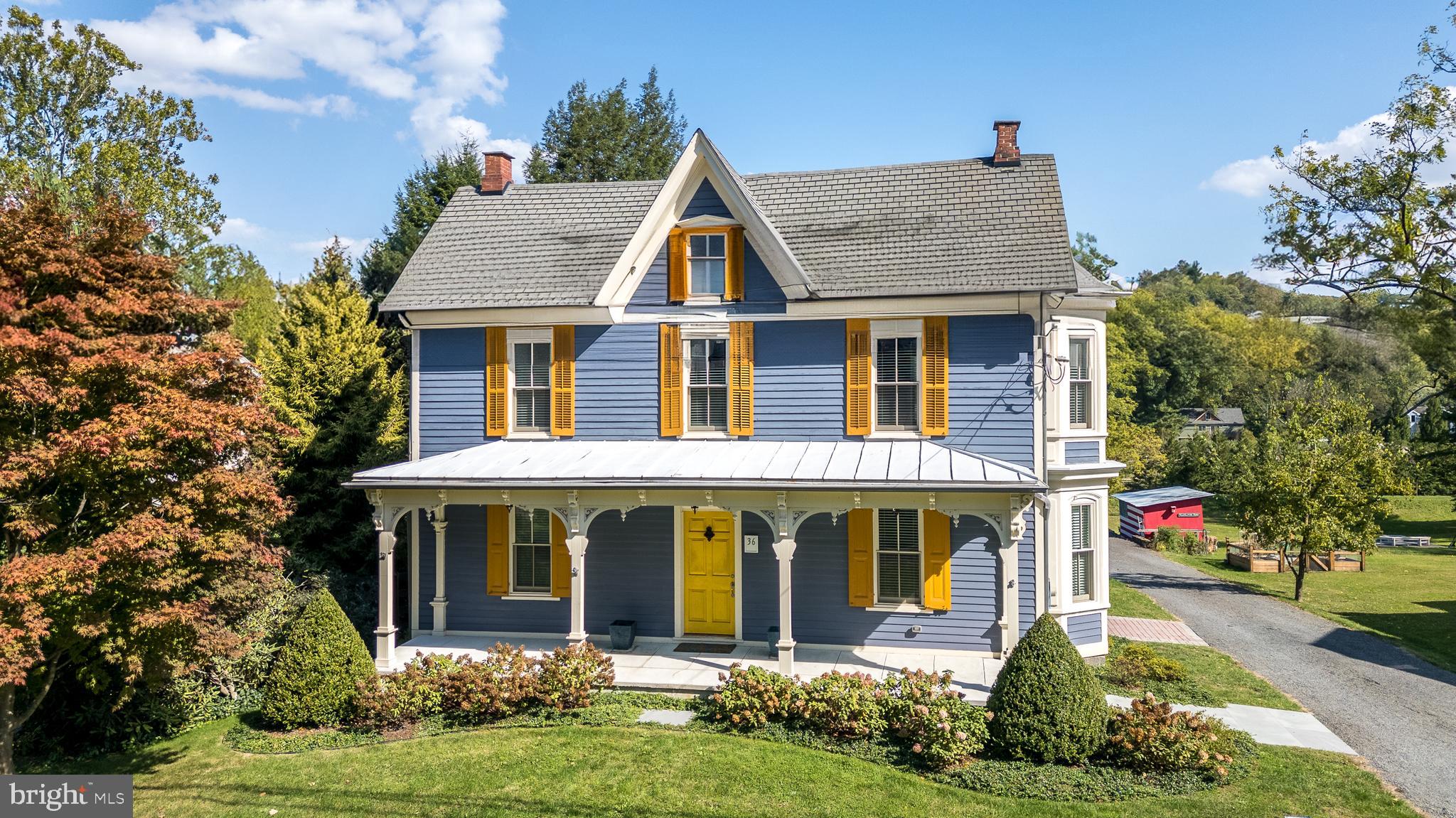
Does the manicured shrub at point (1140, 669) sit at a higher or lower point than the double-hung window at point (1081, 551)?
lower

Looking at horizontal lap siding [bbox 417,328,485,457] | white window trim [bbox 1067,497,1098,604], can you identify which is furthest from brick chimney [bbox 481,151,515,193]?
white window trim [bbox 1067,497,1098,604]

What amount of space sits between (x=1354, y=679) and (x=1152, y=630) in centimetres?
354

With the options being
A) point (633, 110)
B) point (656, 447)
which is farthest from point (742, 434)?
point (633, 110)

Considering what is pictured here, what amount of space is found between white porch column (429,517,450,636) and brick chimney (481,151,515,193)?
723 cm

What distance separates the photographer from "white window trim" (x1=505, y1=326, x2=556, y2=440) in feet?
48.4

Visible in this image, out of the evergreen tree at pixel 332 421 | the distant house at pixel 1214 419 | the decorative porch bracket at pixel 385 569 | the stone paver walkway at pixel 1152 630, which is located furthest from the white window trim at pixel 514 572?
the distant house at pixel 1214 419

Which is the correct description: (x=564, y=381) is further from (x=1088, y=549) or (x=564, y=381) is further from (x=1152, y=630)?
(x=1152, y=630)

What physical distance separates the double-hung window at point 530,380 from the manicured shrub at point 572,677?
4731 mm

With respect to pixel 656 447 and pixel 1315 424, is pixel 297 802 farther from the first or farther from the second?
pixel 1315 424

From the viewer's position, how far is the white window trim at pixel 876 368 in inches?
534

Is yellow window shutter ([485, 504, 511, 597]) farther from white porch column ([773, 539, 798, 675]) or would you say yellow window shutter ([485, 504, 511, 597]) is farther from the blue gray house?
white porch column ([773, 539, 798, 675])

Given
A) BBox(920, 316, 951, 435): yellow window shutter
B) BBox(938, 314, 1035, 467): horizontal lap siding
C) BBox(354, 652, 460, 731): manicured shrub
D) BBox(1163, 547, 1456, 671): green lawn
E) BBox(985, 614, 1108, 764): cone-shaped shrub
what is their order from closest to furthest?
BBox(985, 614, 1108, 764): cone-shaped shrub → BBox(354, 652, 460, 731): manicured shrub → BBox(938, 314, 1035, 467): horizontal lap siding → BBox(920, 316, 951, 435): yellow window shutter → BBox(1163, 547, 1456, 671): green lawn

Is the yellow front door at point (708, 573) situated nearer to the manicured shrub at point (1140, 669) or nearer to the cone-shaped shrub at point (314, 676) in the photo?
the cone-shaped shrub at point (314, 676)

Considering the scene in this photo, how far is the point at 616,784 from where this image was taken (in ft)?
29.6
